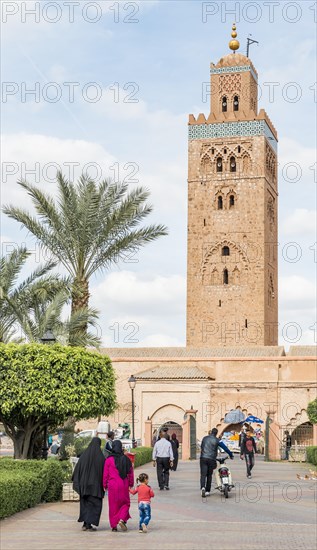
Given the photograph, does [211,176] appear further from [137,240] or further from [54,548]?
[54,548]

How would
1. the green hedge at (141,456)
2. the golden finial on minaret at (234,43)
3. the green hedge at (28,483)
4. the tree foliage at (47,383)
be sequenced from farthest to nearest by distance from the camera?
the golden finial on minaret at (234,43) → the green hedge at (141,456) → the tree foliage at (47,383) → the green hedge at (28,483)

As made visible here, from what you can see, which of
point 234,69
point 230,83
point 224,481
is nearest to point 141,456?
point 224,481

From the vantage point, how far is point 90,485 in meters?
12.0

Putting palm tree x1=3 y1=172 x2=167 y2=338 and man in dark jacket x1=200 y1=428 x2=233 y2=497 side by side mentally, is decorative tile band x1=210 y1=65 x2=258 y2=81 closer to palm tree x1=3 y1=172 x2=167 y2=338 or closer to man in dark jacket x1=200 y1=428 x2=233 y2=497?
palm tree x1=3 y1=172 x2=167 y2=338

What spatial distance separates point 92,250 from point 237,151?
3340 centimetres

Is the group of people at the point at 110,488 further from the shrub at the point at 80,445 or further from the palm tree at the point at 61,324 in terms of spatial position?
the palm tree at the point at 61,324

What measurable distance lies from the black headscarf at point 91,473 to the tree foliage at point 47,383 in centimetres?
521

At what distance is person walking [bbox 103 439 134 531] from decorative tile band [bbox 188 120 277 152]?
4501 centimetres

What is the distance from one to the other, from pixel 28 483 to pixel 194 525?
280cm

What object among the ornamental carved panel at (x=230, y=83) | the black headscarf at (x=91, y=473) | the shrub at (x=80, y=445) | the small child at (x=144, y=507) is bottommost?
the small child at (x=144, y=507)

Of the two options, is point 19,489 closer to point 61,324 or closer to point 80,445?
point 80,445

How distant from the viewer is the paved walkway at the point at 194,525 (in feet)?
35.1

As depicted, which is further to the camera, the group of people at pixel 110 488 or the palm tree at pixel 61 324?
the palm tree at pixel 61 324

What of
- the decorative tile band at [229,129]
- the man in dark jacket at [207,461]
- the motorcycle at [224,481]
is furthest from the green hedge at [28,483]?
the decorative tile band at [229,129]
